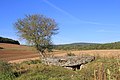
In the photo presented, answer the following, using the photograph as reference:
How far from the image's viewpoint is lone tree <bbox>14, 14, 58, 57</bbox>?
34531 millimetres

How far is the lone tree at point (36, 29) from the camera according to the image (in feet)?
113

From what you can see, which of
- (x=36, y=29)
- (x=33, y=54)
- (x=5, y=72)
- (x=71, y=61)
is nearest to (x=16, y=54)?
(x=33, y=54)

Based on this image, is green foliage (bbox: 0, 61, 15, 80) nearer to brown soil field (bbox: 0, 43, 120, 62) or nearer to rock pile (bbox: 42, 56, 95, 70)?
rock pile (bbox: 42, 56, 95, 70)

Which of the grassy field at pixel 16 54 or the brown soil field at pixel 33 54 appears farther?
the grassy field at pixel 16 54

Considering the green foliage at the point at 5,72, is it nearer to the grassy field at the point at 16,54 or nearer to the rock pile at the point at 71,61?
the rock pile at the point at 71,61

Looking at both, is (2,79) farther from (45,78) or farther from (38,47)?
(38,47)

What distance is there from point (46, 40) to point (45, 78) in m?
18.8

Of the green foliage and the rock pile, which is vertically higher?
the rock pile

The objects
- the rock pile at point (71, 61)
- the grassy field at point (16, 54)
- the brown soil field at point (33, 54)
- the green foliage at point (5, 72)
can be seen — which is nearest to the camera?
the green foliage at point (5, 72)

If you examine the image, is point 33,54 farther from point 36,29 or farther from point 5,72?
point 5,72

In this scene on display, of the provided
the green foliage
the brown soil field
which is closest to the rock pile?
the brown soil field

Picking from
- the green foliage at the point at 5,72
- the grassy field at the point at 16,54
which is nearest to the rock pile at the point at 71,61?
the green foliage at the point at 5,72

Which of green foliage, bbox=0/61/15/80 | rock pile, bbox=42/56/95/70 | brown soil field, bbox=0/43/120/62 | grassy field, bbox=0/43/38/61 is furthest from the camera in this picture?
grassy field, bbox=0/43/38/61

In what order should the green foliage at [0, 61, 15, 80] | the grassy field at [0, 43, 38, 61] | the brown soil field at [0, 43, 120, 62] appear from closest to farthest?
1. the green foliage at [0, 61, 15, 80]
2. the brown soil field at [0, 43, 120, 62]
3. the grassy field at [0, 43, 38, 61]
